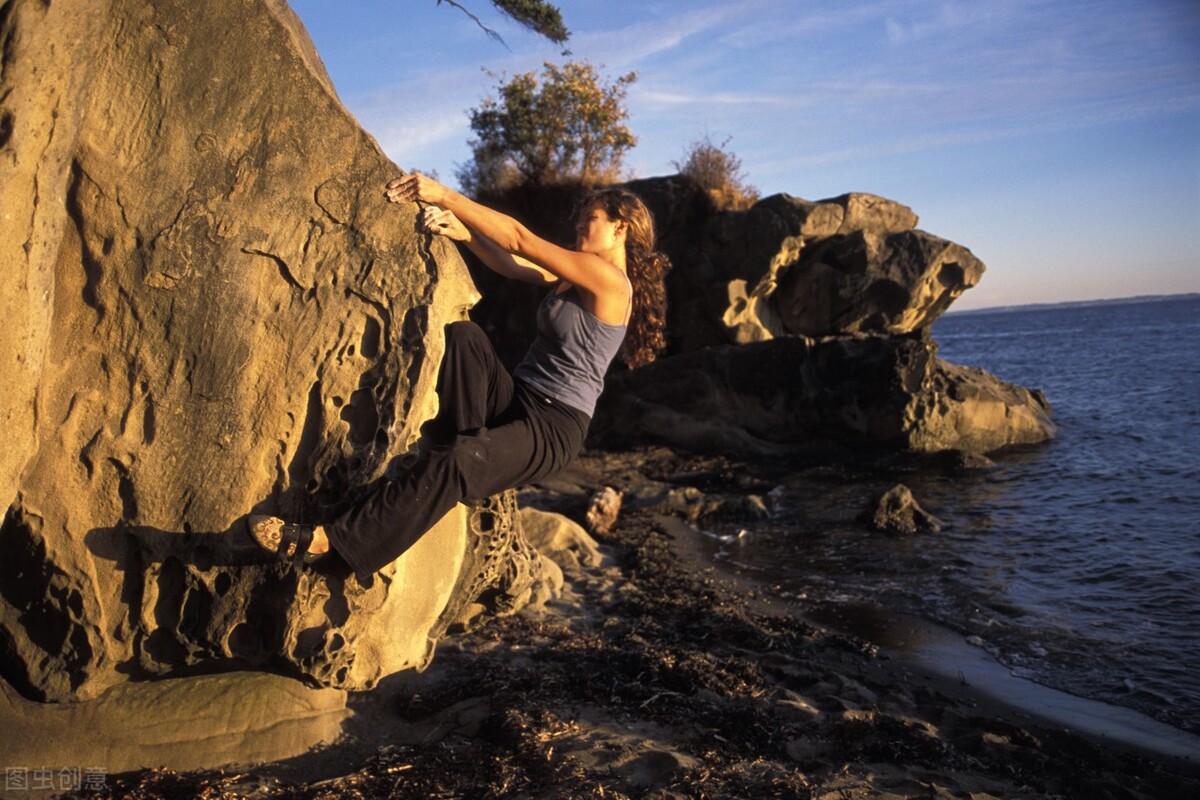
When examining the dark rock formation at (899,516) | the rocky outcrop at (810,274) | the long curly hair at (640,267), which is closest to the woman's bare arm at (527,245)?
the long curly hair at (640,267)

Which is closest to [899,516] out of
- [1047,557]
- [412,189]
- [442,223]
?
[1047,557]

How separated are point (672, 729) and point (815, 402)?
13284mm

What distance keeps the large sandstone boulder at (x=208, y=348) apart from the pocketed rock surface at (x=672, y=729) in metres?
0.81

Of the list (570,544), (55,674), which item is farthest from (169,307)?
(570,544)

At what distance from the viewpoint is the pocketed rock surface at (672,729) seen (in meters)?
4.52

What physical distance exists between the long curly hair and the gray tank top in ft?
1.39

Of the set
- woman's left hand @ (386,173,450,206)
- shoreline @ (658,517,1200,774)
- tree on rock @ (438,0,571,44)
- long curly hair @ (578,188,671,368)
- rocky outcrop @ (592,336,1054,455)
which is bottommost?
shoreline @ (658,517,1200,774)

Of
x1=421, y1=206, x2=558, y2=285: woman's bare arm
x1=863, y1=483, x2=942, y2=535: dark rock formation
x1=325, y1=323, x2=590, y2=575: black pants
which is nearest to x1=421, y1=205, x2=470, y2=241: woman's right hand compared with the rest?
x1=421, y1=206, x2=558, y2=285: woman's bare arm

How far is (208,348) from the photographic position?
420 cm

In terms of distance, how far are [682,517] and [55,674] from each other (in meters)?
9.19

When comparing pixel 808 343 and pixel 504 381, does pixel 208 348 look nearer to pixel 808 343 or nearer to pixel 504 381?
pixel 504 381

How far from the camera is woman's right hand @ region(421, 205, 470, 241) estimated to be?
428 centimetres

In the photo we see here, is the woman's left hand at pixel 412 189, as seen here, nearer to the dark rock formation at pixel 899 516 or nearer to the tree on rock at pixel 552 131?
the dark rock formation at pixel 899 516

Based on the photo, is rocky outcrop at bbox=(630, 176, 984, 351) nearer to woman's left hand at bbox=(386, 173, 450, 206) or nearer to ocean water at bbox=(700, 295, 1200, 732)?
ocean water at bbox=(700, 295, 1200, 732)
